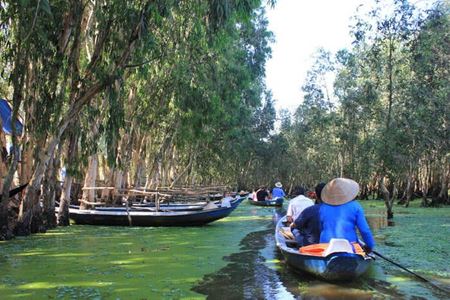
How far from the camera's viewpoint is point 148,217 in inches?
581

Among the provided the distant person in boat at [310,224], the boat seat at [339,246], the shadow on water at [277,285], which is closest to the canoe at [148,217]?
the shadow on water at [277,285]

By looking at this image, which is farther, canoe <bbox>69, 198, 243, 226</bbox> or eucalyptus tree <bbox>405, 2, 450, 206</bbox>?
eucalyptus tree <bbox>405, 2, 450, 206</bbox>

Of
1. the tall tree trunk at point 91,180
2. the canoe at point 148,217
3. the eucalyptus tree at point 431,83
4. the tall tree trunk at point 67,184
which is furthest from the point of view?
the tall tree trunk at point 91,180

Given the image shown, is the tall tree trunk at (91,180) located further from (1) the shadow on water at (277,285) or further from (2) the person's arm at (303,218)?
(2) the person's arm at (303,218)

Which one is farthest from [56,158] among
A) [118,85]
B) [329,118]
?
[329,118]

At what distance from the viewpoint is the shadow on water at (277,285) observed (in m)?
6.39

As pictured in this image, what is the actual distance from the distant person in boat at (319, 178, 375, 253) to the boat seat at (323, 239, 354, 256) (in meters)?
0.32

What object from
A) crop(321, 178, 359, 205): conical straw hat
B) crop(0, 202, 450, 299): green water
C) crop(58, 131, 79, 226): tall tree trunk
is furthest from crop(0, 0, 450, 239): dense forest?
crop(321, 178, 359, 205): conical straw hat

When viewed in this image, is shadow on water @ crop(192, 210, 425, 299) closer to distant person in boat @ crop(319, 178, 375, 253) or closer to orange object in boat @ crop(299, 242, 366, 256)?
orange object in boat @ crop(299, 242, 366, 256)

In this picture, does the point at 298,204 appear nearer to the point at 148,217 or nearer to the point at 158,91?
the point at 148,217

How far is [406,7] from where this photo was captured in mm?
15930

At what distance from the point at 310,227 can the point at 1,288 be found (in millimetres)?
4540

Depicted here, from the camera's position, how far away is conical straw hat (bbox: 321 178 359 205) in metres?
6.99

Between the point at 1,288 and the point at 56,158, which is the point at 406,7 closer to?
the point at 56,158
